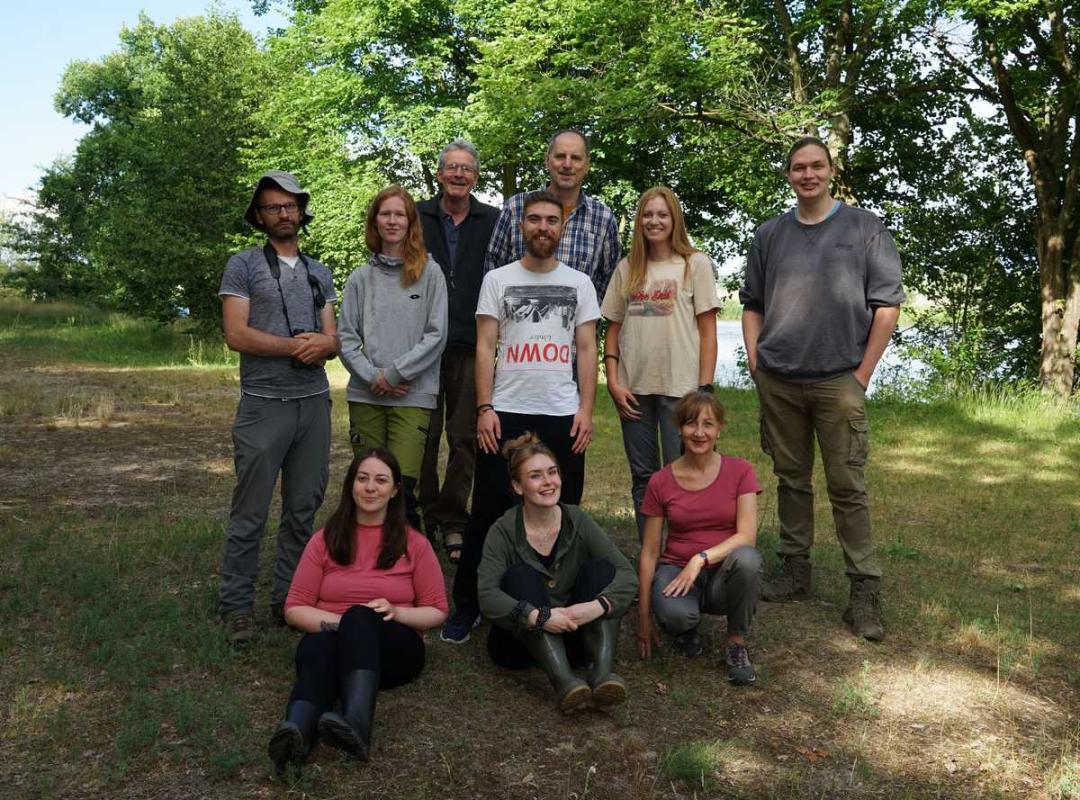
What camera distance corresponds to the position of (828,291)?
4.80 meters

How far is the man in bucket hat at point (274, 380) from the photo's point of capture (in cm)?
450

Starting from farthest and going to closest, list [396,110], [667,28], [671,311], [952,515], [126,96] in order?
[126,96], [396,110], [667,28], [952,515], [671,311]

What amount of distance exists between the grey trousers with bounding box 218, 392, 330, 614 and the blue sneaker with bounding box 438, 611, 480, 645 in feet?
2.66

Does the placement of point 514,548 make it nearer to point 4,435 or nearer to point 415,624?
point 415,624

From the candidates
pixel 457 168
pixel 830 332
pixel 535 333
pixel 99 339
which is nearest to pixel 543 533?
pixel 535 333

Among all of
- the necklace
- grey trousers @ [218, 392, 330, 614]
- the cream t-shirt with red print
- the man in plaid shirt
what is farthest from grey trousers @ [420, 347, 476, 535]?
the necklace

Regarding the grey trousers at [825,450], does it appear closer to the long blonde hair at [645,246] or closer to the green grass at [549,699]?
the green grass at [549,699]

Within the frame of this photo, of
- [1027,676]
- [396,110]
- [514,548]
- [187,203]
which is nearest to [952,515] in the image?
[1027,676]

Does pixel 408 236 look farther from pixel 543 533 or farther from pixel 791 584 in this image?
pixel 791 584

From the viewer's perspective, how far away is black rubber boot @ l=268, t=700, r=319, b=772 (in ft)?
10.9

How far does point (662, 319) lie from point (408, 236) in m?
1.31

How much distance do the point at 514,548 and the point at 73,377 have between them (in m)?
15.2

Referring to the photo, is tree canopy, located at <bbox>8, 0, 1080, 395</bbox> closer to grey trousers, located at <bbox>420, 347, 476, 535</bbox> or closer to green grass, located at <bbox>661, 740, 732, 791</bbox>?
grey trousers, located at <bbox>420, 347, 476, 535</bbox>

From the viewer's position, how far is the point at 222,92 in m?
25.9
